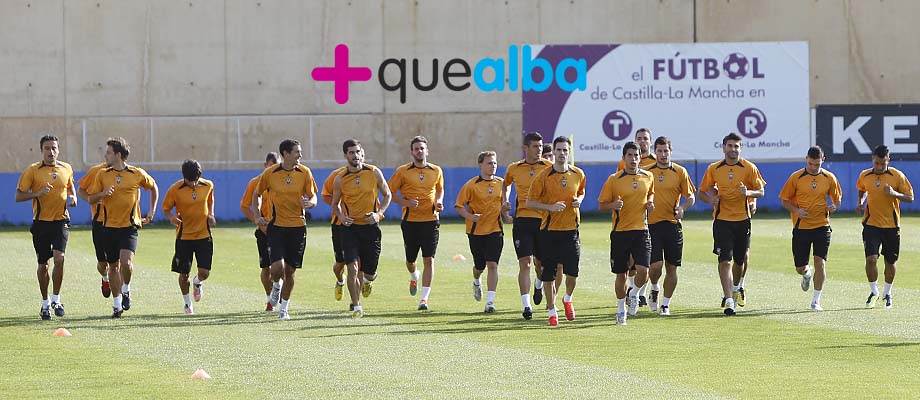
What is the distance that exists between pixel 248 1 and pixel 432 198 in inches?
960

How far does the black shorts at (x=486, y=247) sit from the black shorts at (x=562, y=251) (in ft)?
5.49

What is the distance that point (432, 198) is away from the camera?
18875mm

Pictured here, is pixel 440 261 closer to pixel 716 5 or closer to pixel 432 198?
pixel 432 198

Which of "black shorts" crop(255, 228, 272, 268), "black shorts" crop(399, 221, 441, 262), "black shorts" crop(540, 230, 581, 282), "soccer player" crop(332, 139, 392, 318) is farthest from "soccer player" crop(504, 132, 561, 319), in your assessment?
"black shorts" crop(255, 228, 272, 268)

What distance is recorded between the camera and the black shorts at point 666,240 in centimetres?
1775

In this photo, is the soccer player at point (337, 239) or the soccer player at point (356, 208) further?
the soccer player at point (337, 239)

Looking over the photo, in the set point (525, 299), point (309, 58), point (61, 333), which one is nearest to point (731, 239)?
point (525, 299)

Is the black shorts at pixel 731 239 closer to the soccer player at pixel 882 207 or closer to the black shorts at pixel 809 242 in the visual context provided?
the black shorts at pixel 809 242

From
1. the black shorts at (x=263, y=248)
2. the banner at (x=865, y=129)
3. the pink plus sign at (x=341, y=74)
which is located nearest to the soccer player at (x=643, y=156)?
the black shorts at (x=263, y=248)

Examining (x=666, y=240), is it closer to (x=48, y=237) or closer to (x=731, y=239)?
(x=731, y=239)

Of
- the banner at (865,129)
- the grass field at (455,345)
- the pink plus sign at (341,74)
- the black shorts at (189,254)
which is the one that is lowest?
the grass field at (455,345)

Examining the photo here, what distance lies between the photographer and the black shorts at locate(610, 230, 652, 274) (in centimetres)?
1686

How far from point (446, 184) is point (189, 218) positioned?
23901 millimetres

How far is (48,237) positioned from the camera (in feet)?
58.7
